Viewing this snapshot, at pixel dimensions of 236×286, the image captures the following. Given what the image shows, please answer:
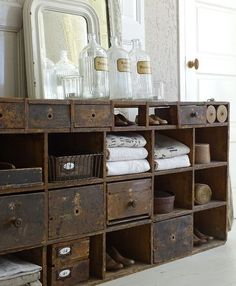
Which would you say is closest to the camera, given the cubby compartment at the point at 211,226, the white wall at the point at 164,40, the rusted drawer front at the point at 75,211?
the rusted drawer front at the point at 75,211

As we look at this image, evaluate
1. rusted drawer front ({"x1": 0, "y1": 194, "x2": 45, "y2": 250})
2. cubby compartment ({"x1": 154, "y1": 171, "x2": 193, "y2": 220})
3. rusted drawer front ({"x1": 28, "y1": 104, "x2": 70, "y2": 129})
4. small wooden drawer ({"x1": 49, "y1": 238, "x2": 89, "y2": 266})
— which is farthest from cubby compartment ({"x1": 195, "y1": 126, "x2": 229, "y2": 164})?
rusted drawer front ({"x1": 0, "y1": 194, "x2": 45, "y2": 250})

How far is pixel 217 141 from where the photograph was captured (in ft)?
10.1

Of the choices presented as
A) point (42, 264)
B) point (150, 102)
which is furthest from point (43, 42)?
point (42, 264)

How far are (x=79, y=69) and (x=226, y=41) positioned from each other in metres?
1.67

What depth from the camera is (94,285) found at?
Result: 233 centimetres

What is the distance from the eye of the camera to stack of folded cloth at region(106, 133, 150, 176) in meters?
2.40

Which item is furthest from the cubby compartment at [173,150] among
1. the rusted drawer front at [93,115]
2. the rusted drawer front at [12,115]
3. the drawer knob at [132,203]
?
the rusted drawer front at [12,115]

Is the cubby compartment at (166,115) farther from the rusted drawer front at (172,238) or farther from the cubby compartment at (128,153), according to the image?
the rusted drawer front at (172,238)

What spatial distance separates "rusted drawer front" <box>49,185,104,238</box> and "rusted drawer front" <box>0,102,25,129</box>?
36 centimetres

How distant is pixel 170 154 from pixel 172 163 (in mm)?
53

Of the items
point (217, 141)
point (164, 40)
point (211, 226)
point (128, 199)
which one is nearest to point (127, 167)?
point (128, 199)

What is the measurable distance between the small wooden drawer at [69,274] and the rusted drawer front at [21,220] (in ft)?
0.73

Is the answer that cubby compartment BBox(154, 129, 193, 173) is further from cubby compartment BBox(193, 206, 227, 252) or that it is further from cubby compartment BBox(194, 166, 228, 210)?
cubby compartment BBox(193, 206, 227, 252)

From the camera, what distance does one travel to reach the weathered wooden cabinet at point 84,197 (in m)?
2.04
